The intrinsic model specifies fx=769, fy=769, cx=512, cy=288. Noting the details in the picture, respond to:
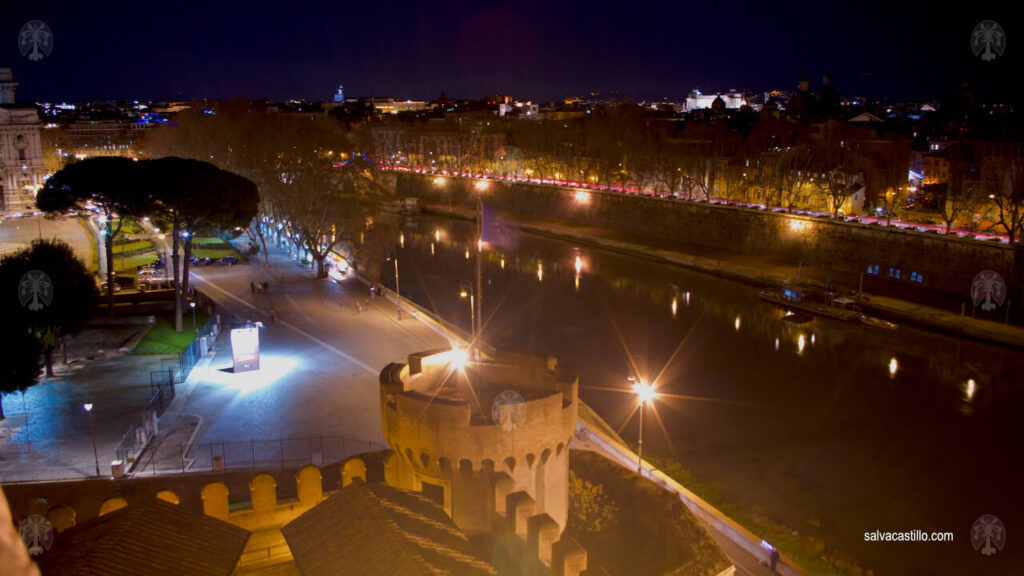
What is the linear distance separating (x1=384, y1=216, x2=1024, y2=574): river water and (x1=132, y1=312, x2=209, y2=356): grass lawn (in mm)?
8425

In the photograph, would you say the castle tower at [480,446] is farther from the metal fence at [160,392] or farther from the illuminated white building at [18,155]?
the illuminated white building at [18,155]

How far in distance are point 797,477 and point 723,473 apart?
1.44m

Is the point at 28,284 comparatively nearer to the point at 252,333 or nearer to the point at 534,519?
the point at 252,333

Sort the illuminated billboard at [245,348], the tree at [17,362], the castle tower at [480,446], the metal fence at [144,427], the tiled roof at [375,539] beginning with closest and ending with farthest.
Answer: the tiled roof at [375,539] → the castle tower at [480,446] → the metal fence at [144,427] → the tree at [17,362] → the illuminated billboard at [245,348]

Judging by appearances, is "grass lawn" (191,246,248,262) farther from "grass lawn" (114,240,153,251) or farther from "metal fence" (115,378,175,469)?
"metal fence" (115,378,175,469)

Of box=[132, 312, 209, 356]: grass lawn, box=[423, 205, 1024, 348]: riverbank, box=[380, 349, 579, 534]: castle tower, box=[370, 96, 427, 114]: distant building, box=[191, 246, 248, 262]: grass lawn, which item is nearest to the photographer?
box=[380, 349, 579, 534]: castle tower

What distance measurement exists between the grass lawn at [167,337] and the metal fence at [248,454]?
5.85 metres

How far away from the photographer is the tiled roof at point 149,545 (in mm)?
5355

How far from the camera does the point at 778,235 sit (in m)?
34.8

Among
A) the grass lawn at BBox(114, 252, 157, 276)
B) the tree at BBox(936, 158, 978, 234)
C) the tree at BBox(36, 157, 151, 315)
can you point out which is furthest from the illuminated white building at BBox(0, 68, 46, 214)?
the tree at BBox(936, 158, 978, 234)

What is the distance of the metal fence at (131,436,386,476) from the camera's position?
436 inches

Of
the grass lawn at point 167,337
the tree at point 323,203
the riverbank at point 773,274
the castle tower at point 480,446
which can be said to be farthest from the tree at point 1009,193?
the grass lawn at point 167,337

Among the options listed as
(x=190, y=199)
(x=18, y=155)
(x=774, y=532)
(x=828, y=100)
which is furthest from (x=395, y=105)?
(x=774, y=532)

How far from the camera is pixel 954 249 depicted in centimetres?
2827
